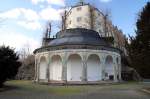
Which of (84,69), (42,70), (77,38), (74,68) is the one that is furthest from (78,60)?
(42,70)

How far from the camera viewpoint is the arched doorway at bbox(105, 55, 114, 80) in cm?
5175

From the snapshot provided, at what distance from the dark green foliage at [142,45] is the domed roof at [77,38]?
19323 mm

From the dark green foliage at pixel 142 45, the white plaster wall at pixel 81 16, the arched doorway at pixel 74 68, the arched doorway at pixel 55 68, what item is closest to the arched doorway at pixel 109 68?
the arched doorway at pixel 74 68

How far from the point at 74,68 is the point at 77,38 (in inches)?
203

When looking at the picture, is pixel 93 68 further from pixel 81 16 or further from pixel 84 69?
pixel 81 16

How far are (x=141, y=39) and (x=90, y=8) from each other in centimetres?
5062

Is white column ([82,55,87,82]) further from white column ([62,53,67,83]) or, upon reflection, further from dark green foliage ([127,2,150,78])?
dark green foliage ([127,2,150,78])

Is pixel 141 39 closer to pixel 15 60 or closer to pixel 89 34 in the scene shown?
pixel 15 60

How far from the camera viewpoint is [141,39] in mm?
28047

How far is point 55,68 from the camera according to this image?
168 feet

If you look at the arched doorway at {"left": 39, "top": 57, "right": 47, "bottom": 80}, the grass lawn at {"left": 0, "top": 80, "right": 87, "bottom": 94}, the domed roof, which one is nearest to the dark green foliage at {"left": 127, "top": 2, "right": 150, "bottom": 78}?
the grass lawn at {"left": 0, "top": 80, "right": 87, "bottom": 94}

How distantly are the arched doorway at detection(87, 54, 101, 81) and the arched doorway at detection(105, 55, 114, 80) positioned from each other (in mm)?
1702

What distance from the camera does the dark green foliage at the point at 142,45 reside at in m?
27.2

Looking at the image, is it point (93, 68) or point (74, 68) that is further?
point (93, 68)
